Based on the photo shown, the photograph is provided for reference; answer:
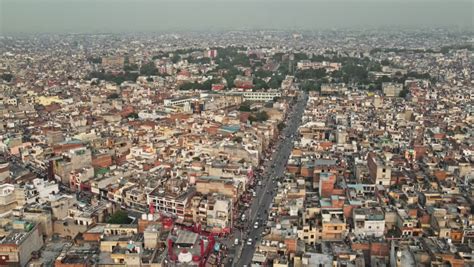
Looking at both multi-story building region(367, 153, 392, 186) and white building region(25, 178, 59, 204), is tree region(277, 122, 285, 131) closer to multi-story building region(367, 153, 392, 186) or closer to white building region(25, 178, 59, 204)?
multi-story building region(367, 153, 392, 186)

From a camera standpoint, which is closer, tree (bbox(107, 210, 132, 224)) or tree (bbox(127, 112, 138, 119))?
tree (bbox(107, 210, 132, 224))

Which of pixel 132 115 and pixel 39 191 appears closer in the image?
pixel 39 191

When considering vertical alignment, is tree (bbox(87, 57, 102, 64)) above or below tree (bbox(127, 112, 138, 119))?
above

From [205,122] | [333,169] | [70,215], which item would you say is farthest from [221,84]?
[70,215]

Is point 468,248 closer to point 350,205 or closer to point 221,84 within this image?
point 350,205

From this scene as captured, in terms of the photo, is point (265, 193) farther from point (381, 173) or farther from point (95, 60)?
point (95, 60)

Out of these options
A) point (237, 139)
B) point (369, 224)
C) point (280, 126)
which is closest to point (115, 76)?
point (280, 126)

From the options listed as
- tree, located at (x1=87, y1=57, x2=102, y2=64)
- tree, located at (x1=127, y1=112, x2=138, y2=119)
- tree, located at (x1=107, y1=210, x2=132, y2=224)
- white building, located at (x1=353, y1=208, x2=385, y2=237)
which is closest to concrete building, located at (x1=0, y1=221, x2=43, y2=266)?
tree, located at (x1=107, y1=210, x2=132, y2=224)

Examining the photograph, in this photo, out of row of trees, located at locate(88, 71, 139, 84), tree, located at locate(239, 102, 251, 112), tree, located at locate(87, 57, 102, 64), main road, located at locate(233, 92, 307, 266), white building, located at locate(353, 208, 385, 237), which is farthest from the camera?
tree, located at locate(87, 57, 102, 64)
